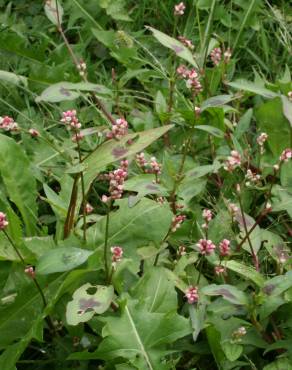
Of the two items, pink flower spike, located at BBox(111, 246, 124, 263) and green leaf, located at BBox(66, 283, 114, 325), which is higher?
pink flower spike, located at BBox(111, 246, 124, 263)

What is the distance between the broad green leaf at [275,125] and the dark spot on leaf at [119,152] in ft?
2.39

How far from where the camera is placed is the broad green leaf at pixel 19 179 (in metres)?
2.04

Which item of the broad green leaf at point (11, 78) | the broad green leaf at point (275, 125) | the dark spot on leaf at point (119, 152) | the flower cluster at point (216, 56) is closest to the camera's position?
the dark spot on leaf at point (119, 152)

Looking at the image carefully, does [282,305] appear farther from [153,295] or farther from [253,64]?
[253,64]

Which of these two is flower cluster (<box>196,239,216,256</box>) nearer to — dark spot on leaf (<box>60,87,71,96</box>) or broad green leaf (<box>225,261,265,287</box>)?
broad green leaf (<box>225,261,265,287</box>)

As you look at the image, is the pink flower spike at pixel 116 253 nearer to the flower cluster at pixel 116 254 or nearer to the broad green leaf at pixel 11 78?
the flower cluster at pixel 116 254

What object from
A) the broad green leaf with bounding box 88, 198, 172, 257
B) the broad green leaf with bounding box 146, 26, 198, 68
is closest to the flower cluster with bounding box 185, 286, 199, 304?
the broad green leaf with bounding box 88, 198, 172, 257

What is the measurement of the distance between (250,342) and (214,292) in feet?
0.61

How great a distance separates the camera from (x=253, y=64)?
3.09 metres

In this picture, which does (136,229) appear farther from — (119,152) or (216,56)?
(216,56)

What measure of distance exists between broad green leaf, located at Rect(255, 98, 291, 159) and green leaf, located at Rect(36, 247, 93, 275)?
922 mm

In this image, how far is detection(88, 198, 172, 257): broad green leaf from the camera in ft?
6.44

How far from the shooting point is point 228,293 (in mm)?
1867

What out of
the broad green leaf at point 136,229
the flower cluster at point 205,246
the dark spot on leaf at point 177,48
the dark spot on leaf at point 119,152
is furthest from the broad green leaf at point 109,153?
the dark spot on leaf at point 177,48
